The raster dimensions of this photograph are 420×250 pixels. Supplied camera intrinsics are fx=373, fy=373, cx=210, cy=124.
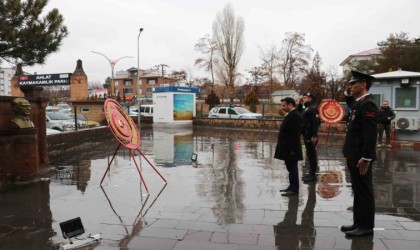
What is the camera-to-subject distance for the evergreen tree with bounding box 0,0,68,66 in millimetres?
8711

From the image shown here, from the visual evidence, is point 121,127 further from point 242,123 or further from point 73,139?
point 242,123

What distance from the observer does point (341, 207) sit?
19.8 feet

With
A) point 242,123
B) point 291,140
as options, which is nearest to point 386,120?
point 291,140

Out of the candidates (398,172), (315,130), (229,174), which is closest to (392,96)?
(398,172)

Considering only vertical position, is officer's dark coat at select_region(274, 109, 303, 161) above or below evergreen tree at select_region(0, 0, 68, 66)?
below

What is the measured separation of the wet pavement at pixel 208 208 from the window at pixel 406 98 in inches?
181

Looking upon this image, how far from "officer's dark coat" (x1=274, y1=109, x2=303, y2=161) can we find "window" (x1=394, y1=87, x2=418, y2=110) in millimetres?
9318

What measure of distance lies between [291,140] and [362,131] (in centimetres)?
216

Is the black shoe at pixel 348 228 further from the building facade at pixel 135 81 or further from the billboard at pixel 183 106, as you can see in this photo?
the building facade at pixel 135 81

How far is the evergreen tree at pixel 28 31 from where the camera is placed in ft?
28.6

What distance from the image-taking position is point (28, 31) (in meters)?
9.16

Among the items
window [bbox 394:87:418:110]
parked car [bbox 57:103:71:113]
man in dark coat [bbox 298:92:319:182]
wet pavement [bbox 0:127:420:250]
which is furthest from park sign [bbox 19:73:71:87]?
parked car [bbox 57:103:71:113]

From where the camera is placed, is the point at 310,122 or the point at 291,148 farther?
the point at 310,122

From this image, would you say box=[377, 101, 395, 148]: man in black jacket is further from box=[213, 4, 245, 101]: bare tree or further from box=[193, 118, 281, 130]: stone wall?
box=[213, 4, 245, 101]: bare tree
